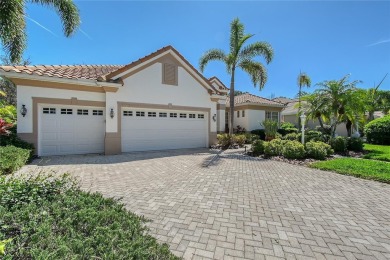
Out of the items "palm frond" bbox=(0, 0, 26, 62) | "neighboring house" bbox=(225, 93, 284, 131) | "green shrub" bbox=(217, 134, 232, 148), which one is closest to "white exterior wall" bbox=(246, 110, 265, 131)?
"neighboring house" bbox=(225, 93, 284, 131)

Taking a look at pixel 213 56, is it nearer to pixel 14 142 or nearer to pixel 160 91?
pixel 160 91

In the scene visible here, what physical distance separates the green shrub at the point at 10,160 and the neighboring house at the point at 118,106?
2.50 m

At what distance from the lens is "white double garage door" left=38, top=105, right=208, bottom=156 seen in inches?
429

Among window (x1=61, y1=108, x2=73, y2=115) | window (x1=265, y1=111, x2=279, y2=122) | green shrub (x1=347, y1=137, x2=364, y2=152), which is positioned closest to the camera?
window (x1=61, y1=108, x2=73, y2=115)

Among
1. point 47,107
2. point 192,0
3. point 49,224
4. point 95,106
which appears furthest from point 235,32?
point 49,224

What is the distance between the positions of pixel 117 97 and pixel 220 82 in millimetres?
15579

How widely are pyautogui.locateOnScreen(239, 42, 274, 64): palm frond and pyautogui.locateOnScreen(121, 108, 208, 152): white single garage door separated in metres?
5.36

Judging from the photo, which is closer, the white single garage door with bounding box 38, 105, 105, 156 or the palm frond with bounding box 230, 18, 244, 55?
the white single garage door with bounding box 38, 105, 105, 156

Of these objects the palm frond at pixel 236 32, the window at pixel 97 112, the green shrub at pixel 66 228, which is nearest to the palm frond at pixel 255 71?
the palm frond at pixel 236 32

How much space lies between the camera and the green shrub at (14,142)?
9289 millimetres

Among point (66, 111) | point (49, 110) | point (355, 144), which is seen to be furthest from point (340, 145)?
point (49, 110)

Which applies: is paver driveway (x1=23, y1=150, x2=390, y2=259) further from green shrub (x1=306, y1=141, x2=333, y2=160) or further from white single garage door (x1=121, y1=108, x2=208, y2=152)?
white single garage door (x1=121, y1=108, x2=208, y2=152)

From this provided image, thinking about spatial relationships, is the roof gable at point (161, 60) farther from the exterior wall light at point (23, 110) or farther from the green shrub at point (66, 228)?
the green shrub at point (66, 228)

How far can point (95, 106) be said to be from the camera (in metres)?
11.8
